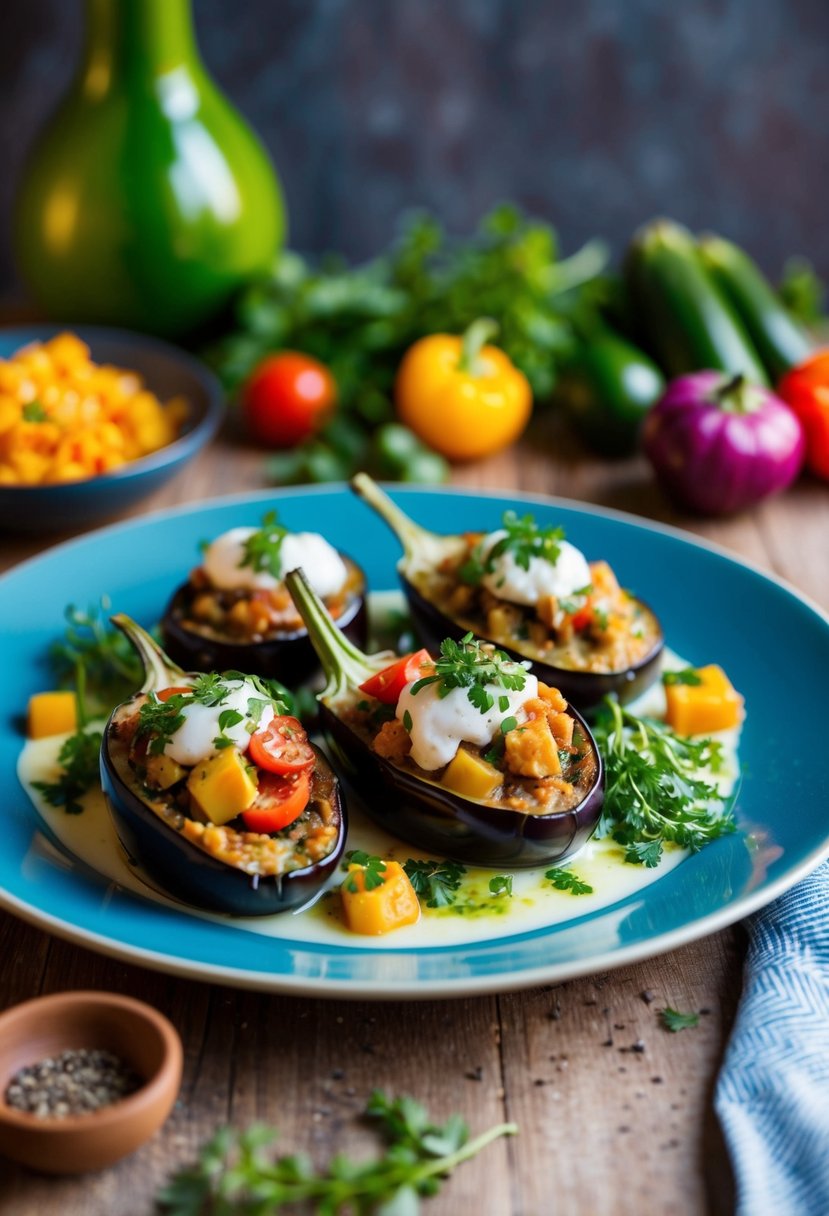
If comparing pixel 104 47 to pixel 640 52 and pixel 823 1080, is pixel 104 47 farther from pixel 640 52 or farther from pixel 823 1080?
pixel 823 1080

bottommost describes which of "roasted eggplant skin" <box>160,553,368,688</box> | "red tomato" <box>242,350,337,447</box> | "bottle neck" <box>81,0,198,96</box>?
"red tomato" <box>242,350,337,447</box>

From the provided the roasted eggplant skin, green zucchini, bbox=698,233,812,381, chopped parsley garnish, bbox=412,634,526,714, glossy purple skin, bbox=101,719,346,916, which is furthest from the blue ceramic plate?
green zucchini, bbox=698,233,812,381

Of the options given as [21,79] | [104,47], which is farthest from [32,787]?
[21,79]

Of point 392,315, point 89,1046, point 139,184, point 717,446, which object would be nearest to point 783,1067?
point 89,1046

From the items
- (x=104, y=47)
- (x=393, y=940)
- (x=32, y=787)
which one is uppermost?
(x=104, y=47)

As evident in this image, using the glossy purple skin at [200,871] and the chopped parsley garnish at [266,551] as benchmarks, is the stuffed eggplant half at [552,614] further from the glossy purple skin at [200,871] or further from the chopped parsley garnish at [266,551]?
the glossy purple skin at [200,871]

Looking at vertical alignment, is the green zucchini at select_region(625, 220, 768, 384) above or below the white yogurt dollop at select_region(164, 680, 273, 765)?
above

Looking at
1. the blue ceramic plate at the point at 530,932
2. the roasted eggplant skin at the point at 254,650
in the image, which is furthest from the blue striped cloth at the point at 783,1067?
Result: the roasted eggplant skin at the point at 254,650

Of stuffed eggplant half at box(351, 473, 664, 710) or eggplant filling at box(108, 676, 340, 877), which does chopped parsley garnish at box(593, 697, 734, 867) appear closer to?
stuffed eggplant half at box(351, 473, 664, 710)
